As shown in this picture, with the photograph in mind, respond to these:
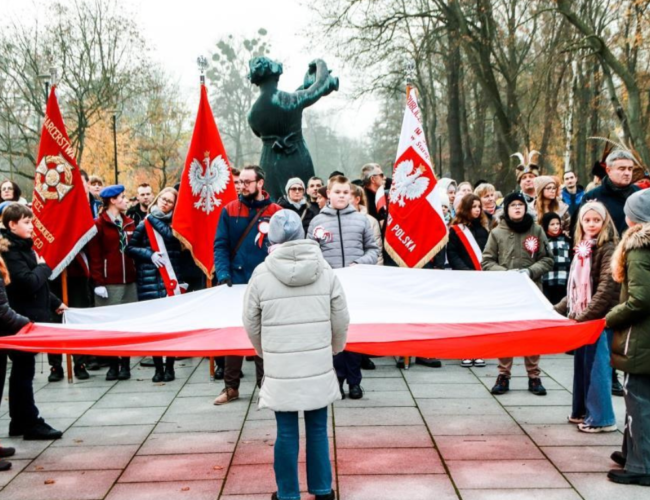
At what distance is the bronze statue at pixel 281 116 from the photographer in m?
10.1

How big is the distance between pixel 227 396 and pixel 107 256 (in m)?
2.43

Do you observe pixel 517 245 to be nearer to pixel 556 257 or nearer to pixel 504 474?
pixel 556 257

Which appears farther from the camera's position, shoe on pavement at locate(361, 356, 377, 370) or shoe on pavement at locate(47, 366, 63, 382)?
shoe on pavement at locate(361, 356, 377, 370)

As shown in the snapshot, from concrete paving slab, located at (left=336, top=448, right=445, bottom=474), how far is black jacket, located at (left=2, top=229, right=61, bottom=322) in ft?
9.43

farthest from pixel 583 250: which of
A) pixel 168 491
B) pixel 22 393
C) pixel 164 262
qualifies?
pixel 22 393

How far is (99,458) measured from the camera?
5562 mm

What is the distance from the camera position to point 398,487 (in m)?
4.87

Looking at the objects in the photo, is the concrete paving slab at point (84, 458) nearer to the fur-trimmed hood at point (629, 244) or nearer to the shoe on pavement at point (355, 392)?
the shoe on pavement at point (355, 392)

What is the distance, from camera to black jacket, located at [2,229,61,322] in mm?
6160

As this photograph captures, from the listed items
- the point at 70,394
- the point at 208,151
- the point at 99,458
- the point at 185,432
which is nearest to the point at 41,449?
the point at 99,458

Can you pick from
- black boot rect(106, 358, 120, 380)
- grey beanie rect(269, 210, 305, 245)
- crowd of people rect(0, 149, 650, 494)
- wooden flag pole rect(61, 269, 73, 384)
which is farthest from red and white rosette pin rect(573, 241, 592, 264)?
wooden flag pole rect(61, 269, 73, 384)

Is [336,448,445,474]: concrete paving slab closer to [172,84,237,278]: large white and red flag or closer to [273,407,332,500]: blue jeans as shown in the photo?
[273,407,332,500]: blue jeans

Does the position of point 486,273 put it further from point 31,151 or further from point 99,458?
point 31,151

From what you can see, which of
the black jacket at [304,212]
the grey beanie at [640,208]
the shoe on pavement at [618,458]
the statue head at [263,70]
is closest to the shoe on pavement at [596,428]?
the shoe on pavement at [618,458]
